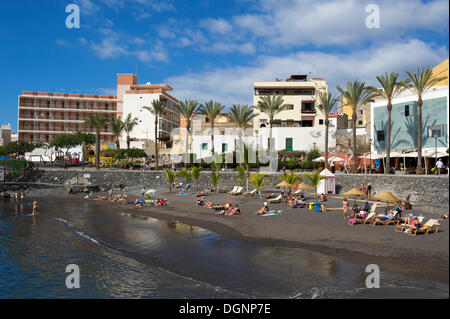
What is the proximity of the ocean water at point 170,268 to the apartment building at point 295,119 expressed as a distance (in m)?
37.7

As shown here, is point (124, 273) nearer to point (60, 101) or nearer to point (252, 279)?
point (252, 279)

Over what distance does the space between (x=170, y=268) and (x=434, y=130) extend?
33.6 metres

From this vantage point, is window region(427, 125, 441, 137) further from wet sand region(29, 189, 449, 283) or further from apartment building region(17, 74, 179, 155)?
apartment building region(17, 74, 179, 155)

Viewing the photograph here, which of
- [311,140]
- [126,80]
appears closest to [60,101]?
[126,80]

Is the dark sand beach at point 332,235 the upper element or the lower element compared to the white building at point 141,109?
lower

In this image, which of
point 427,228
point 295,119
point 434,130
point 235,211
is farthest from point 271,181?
point 427,228

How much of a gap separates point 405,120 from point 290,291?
34.8 metres

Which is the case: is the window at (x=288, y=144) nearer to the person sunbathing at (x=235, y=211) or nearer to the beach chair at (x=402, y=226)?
the person sunbathing at (x=235, y=211)

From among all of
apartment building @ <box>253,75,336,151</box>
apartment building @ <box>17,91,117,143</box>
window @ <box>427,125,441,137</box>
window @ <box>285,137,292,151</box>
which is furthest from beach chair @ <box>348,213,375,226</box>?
apartment building @ <box>17,91,117,143</box>

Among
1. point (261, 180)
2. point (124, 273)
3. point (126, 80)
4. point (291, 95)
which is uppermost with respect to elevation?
point (126, 80)

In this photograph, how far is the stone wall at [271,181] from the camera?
1039 inches

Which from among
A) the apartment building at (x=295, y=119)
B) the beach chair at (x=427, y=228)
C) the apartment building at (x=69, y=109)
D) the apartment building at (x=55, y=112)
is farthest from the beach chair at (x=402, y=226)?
the apartment building at (x=55, y=112)

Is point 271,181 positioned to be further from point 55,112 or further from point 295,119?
point 55,112

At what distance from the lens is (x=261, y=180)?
32.1 m
